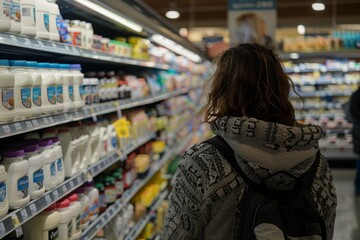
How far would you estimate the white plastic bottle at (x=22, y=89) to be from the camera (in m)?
1.87

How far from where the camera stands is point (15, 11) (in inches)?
72.5

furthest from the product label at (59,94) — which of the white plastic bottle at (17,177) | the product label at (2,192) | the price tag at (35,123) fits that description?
the product label at (2,192)

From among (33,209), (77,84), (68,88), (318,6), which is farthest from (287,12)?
(33,209)

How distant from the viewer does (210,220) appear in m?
1.77

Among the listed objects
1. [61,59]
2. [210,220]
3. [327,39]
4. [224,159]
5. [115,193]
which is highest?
[327,39]

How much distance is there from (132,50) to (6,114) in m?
2.43

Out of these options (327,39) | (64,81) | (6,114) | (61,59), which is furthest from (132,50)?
(327,39)

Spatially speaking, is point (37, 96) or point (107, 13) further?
point (107, 13)

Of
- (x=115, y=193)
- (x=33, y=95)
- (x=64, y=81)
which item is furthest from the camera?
(x=115, y=193)

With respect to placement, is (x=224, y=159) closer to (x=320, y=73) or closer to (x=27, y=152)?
(x=27, y=152)

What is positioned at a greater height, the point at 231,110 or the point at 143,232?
the point at 231,110

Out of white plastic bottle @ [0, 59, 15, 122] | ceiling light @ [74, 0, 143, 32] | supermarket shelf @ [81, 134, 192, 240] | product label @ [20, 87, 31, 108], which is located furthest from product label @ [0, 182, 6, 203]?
ceiling light @ [74, 0, 143, 32]

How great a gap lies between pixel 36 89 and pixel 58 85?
277 mm

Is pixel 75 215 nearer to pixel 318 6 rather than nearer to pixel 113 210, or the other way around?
pixel 113 210
